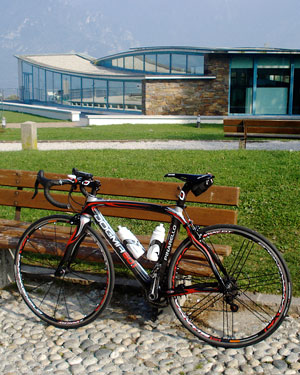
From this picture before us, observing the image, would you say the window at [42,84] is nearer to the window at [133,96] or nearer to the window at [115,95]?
the window at [115,95]

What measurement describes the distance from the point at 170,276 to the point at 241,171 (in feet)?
16.6

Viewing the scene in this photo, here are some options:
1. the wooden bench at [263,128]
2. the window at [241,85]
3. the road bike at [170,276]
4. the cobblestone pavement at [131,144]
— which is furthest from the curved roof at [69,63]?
the road bike at [170,276]

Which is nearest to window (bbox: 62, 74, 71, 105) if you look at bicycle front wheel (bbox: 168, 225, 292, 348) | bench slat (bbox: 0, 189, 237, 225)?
bench slat (bbox: 0, 189, 237, 225)

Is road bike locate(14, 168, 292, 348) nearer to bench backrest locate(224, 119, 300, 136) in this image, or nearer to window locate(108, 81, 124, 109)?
bench backrest locate(224, 119, 300, 136)

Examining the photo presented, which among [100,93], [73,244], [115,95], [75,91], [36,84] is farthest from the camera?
[36,84]

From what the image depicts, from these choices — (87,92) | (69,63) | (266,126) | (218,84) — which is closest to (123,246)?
(266,126)

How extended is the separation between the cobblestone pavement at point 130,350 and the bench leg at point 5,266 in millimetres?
595

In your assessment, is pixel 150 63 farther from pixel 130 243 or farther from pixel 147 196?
pixel 130 243

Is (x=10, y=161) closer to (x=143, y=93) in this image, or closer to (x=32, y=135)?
(x=32, y=135)

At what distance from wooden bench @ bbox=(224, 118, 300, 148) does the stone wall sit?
18.3 meters

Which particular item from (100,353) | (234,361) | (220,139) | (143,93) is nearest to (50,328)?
(100,353)

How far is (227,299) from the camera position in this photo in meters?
3.91

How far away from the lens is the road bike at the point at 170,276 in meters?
3.84

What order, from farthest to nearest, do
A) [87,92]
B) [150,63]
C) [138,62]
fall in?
[87,92] → [138,62] → [150,63]
